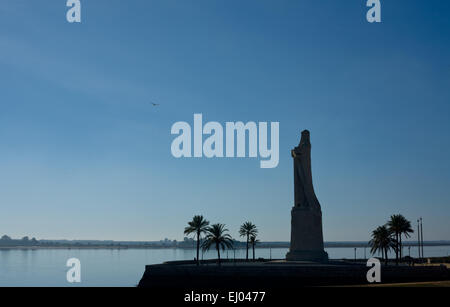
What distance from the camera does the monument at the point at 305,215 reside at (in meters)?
61.7

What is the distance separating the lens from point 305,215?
6234cm

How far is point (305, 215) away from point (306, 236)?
248 centimetres

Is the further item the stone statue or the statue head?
the statue head

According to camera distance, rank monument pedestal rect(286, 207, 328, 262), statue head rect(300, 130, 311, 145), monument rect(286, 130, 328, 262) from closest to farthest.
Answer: monument pedestal rect(286, 207, 328, 262) → monument rect(286, 130, 328, 262) → statue head rect(300, 130, 311, 145)

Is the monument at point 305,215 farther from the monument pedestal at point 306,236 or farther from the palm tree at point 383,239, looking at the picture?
the palm tree at point 383,239

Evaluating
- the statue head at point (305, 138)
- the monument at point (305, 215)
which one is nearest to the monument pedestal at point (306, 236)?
the monument at point (305, 215)

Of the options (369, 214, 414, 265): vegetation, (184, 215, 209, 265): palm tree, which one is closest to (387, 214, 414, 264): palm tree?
(369, 214, 414, 265): vegetation

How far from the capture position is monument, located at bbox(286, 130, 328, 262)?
61.7 m

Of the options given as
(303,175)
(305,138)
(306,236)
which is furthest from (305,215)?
(305,138)

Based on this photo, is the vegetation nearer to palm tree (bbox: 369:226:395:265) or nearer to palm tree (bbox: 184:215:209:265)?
palm tree (bbox: 369:226:395:265)

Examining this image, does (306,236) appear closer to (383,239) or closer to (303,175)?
(303,175)
